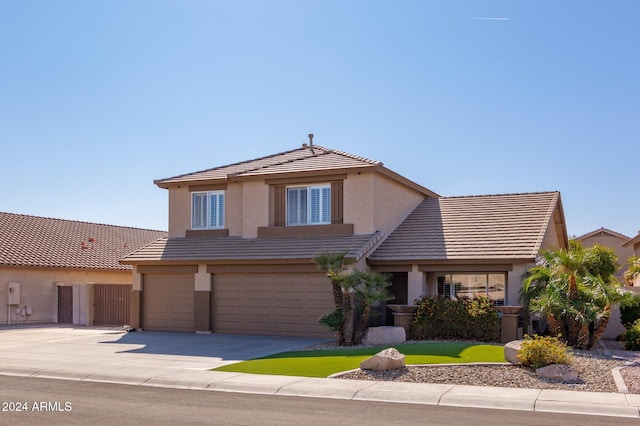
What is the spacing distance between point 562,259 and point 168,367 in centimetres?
1117

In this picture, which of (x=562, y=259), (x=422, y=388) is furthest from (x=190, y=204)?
(x=422, y=388)

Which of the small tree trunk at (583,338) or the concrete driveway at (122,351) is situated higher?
the small tree trunk at (583,338)

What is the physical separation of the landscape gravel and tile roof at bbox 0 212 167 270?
22046 mm

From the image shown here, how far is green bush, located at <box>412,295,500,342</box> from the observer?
22500 mm

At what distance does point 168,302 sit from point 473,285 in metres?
11.5

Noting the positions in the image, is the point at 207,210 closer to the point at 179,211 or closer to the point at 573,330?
the point at 179,211

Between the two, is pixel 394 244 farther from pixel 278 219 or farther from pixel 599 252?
pixel 599 252

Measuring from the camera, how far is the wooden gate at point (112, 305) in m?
32.2

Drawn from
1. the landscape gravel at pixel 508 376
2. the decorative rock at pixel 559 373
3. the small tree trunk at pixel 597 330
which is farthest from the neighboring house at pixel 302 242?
the decorative rock at pixel 559 373

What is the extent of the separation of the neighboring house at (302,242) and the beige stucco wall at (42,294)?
586 cm

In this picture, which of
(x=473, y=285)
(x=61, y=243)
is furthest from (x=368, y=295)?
(x=61, y=243)

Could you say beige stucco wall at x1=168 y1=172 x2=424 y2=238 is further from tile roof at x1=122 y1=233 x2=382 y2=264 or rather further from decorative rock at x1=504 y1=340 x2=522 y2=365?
decorative rock at x1=504 y1=340 x2=522 y2=365

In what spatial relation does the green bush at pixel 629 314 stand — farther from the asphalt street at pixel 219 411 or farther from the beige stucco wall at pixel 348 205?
the asphalt street at pixel 219 411

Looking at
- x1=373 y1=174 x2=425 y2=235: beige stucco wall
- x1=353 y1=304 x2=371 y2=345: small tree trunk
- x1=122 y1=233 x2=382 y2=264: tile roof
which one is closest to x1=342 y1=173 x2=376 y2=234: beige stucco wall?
x1=373 y1=174 x2=425 y2=235: beige stucco wall
